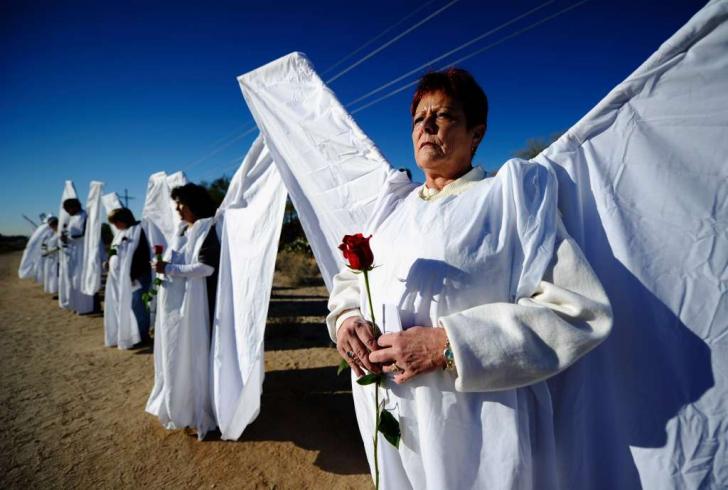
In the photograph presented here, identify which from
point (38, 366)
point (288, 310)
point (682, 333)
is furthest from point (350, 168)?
point (288, 310)

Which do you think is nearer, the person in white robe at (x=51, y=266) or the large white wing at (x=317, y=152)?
the large white wing at (x=317, y=152)

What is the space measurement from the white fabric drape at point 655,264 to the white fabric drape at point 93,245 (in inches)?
361

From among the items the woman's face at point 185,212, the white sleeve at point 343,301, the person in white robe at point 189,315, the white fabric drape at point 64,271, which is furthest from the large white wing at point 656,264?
the white fabric drape at point 64,271

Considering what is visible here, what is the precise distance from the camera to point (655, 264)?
108 cm

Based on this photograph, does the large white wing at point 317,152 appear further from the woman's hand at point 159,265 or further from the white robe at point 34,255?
the white robe at point 34,255

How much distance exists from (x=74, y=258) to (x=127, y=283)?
415 cm

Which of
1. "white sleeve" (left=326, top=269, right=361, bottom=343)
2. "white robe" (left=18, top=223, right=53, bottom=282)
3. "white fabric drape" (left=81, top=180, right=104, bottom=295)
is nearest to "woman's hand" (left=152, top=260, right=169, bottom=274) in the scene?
"white sleeve" (left=326, top=269, right=361, bottom=343)

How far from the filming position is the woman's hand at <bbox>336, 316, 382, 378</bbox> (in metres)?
1.18

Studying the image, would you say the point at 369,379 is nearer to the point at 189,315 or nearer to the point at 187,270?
the point at 187,270

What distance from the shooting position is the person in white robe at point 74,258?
26.4 feet

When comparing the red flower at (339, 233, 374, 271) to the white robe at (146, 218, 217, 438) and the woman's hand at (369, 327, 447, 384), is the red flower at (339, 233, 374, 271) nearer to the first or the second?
the woman's hand at (369, 327, 447, 384)

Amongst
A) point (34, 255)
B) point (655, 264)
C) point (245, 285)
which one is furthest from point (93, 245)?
point (655, 264)

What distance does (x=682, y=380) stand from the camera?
1037mm

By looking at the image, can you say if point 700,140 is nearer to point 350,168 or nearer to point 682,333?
point 682,333
